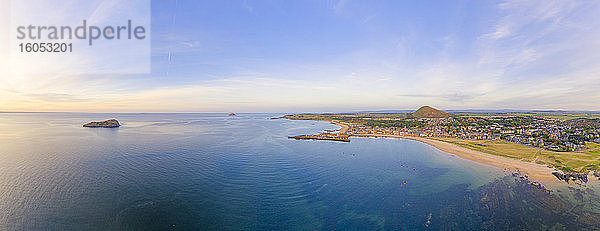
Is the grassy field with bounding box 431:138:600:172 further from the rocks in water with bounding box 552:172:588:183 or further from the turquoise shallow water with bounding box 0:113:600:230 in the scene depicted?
the turquoise shallow water with bounding box 0:113:600:230

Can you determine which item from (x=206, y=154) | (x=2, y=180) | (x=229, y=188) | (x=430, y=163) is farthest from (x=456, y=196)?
(x=2, y=180)

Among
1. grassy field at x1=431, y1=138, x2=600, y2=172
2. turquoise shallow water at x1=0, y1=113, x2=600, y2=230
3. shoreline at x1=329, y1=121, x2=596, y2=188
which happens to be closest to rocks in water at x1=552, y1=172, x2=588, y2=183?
shoreline at x1=329, y1=121, x2=596, y2=188

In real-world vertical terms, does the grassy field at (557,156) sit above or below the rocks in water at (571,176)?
above

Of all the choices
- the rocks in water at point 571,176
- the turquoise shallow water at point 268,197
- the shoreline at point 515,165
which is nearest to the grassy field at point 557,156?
the rocks in water at point 571,176

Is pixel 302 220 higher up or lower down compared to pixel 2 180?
lower down

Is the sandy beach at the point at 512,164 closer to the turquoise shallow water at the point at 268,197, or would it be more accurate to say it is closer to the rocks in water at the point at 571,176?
the rocks in water at the point at 571,176

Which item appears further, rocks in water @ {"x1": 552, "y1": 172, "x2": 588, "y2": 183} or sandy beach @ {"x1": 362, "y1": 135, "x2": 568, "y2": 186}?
sandy beach @ {"x1": 362, "y1": 135, "x2": 568, "y2": 186}

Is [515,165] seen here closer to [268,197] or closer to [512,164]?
[512,164]

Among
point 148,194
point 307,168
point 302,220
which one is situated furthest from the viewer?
point 307,168

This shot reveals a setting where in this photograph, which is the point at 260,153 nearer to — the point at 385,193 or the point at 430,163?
the point at 385,193
